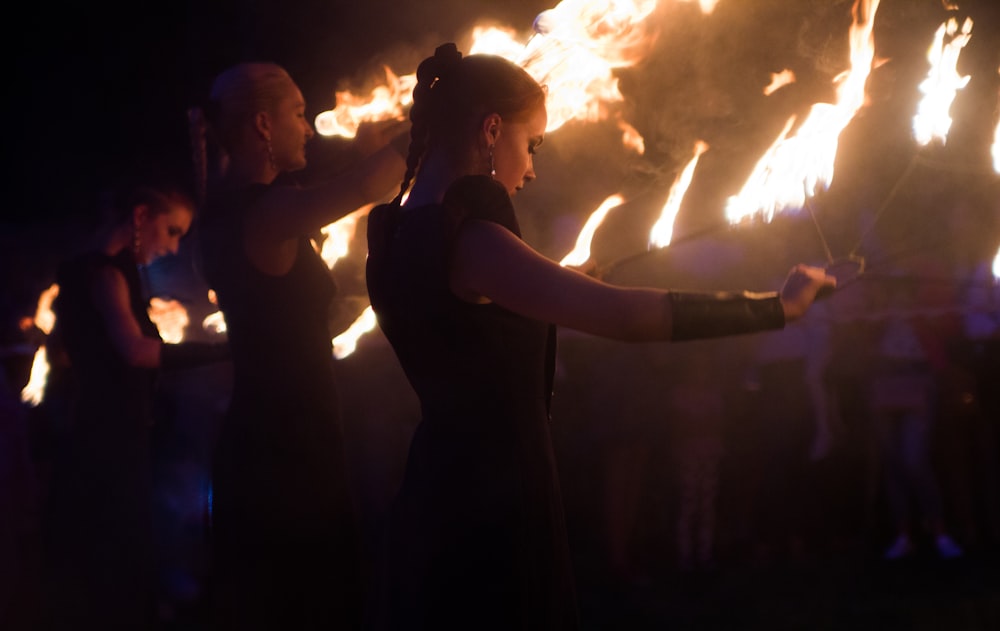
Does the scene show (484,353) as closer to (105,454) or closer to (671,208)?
(671,208)

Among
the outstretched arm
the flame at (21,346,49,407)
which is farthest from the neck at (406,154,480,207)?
the flame at (21,346,49,407)

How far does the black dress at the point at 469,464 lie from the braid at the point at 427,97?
0.24 meters

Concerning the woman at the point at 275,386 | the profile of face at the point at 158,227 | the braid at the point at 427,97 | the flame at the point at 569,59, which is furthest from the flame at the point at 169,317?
the braid at the point at 427,97

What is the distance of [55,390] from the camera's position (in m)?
5.19

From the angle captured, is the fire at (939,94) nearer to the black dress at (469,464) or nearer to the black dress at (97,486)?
the black dress at (469,464)

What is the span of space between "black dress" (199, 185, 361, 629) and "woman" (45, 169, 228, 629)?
2.20ft

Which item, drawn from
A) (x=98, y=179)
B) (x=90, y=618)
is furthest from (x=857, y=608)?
(x=98, y=179)

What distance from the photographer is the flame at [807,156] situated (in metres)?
2.69

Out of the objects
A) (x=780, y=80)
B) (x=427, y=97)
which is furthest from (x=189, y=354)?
(x=780, y=80)

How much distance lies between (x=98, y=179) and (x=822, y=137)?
17.6ft

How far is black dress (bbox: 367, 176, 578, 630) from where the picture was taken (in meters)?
1.63

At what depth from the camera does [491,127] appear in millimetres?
1774

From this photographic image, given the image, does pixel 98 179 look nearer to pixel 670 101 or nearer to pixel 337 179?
pixel 670 101

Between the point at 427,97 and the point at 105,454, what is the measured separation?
6.54 feet
